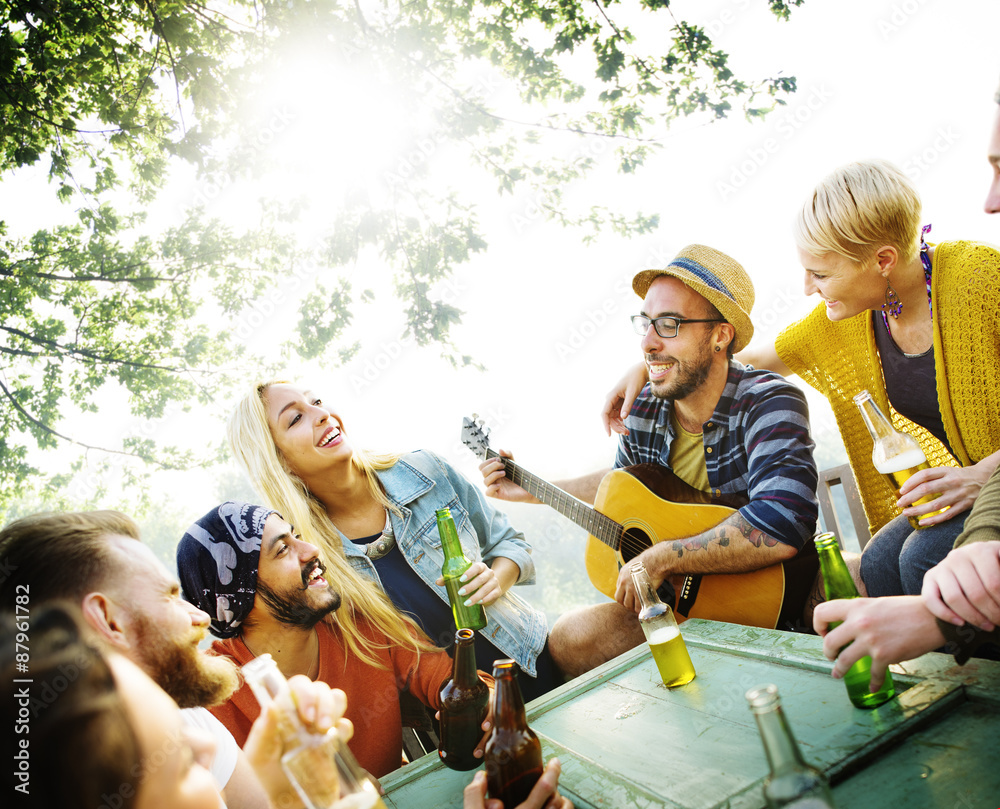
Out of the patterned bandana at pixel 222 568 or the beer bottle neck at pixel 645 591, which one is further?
the patterned bandana at pixel 222 568

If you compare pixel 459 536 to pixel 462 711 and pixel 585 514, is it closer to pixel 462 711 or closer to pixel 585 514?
pixel 585 514

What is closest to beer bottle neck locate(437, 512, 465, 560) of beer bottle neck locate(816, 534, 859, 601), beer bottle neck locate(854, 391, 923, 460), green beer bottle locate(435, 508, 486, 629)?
green beer bottle locate(435, 508, 486, 629)

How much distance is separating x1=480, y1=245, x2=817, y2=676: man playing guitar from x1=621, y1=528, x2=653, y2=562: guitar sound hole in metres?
0.13

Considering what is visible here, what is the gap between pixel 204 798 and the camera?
3.74 feet

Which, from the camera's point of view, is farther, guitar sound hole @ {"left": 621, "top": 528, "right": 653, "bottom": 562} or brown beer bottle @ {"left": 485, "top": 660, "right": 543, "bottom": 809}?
guitar sound hole @ {"left": 621, "top": 528, "right": 653, "bottom": 562}

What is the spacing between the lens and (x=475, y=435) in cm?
338

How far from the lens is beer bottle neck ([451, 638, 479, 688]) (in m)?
1.65

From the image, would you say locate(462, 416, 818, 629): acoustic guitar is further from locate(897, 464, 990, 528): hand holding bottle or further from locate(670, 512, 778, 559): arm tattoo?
locate(897, 464, 990, 528): hand holding bottle

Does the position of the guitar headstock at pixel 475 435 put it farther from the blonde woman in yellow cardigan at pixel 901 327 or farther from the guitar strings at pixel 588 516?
the blonde woman in yellow cardigan at pixel 901 327

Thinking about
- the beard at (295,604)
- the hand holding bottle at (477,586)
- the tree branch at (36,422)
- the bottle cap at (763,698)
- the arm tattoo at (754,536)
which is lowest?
the arm tattoo at (754,536)

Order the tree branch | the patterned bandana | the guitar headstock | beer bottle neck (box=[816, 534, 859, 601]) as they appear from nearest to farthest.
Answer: beer bottle neck (box=[816, 534, 859, 601]) < the patterned bandana < the guitar headstock < the tree branch

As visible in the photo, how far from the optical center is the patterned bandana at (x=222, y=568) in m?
2.18

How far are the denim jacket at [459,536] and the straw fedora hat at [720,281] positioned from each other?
56.4 inches

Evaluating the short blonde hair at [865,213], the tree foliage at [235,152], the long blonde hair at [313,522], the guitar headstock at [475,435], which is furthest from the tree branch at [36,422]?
the short blonde hair at [865,213]
